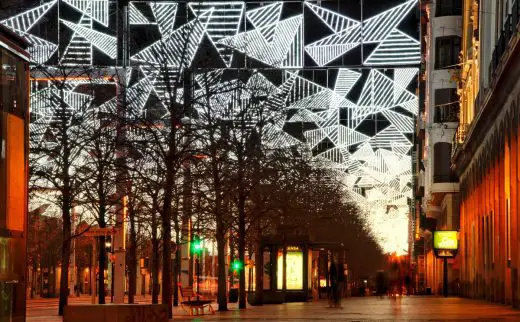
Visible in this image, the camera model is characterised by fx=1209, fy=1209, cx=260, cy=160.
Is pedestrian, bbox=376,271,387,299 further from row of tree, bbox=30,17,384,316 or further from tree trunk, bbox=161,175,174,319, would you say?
tree trunk, bbox=161,175,174,319

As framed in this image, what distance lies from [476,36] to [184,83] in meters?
29.1

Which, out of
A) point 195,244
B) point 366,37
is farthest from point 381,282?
point 366,37

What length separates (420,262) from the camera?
151 meters

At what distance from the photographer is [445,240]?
255 ft

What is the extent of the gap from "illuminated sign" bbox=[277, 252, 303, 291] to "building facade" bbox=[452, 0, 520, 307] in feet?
31.2

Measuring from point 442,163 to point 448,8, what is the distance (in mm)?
11080

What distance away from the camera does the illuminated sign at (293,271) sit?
204ft

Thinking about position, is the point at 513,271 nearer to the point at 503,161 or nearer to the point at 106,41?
the point at 503,161

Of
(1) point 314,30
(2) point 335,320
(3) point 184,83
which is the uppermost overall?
(1) point 314,30

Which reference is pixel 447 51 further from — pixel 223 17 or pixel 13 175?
pixel 13 175

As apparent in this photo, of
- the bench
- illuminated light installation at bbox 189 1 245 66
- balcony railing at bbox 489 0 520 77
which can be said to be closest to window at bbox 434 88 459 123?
illuminated light installation at bbox 189 1 245 66

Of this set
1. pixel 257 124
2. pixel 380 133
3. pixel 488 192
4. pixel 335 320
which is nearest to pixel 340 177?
pixel 380 133

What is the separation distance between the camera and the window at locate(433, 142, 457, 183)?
284 feet

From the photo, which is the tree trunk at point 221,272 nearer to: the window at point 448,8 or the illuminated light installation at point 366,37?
the window at point 448,8
